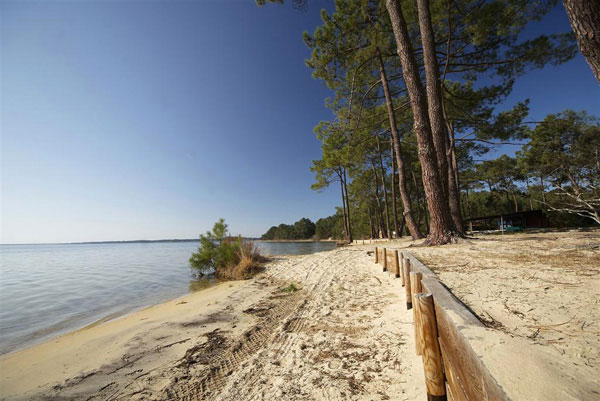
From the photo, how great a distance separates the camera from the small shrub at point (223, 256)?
8953 millimetres

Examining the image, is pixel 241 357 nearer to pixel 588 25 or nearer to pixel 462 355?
pixel 462 355

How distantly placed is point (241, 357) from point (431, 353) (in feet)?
6.94

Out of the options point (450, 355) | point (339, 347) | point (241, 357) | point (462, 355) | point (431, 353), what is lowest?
point (241, 357)

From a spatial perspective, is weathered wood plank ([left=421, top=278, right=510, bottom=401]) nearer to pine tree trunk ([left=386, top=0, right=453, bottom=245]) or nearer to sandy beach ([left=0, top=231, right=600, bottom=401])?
sandy beach ([left=0, top=231, right=600, bottom=401])

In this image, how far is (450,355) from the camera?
1375 mm

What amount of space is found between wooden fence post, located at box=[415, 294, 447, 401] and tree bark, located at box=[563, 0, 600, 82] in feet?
8.48

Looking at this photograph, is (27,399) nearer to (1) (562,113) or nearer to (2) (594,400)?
(2) (594,400)

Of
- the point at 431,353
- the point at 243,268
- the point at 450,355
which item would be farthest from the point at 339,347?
the point at 243,268

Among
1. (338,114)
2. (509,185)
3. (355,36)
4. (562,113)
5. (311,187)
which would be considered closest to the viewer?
(355,36)

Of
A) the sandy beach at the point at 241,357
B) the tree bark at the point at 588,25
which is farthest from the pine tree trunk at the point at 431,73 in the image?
the sandy beach at the point at 241,357

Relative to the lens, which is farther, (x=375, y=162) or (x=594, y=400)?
(x=375, y=162)

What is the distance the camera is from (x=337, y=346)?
2.56 metres

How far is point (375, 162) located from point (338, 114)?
10514mm

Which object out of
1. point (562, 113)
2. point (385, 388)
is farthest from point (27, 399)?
point (562, 113)
